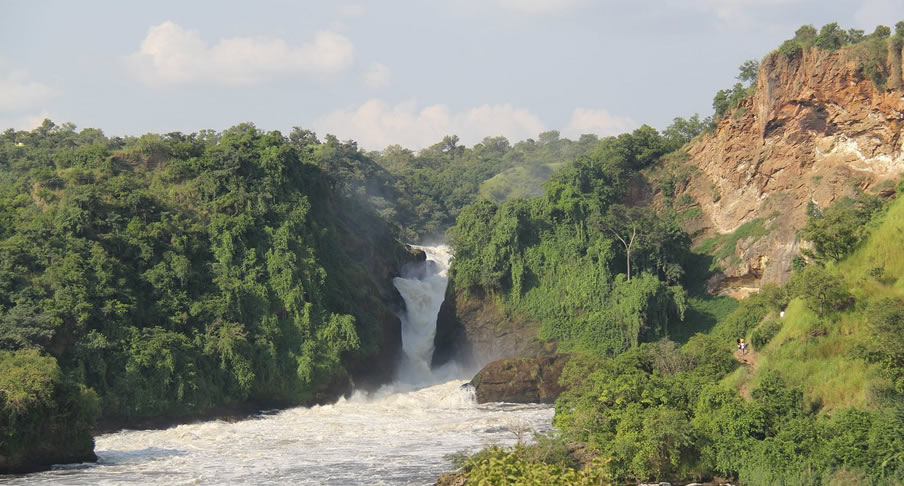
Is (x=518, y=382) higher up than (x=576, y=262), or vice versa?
(x=576, y=262)

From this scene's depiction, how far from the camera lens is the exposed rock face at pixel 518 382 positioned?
143 feet

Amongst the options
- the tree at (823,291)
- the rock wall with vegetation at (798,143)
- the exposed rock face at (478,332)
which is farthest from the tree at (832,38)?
the tree at (823,291)

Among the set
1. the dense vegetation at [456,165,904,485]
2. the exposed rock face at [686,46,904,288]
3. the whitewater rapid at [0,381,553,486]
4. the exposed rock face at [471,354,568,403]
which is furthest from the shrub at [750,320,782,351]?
the exposed rock face at [686,46,904,288]

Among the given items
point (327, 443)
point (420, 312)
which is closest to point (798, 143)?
point (420, 312)

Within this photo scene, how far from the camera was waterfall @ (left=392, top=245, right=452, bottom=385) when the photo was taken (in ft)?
169

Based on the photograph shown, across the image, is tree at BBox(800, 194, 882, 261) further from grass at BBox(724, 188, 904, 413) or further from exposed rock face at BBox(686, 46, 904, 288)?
exposed rock face at BBox(686, 46, 904, 288)

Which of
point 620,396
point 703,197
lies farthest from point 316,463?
point 703,197

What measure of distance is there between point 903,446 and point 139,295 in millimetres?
29531

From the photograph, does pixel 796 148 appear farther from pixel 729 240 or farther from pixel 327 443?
pixel 327 443

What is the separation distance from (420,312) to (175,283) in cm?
1529

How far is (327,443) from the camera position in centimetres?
3509

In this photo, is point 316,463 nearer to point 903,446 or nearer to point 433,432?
point 433,432

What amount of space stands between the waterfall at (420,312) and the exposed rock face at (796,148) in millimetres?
15014

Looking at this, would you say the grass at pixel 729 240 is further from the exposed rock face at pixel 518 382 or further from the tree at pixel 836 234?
the tree at pixel 836 234
